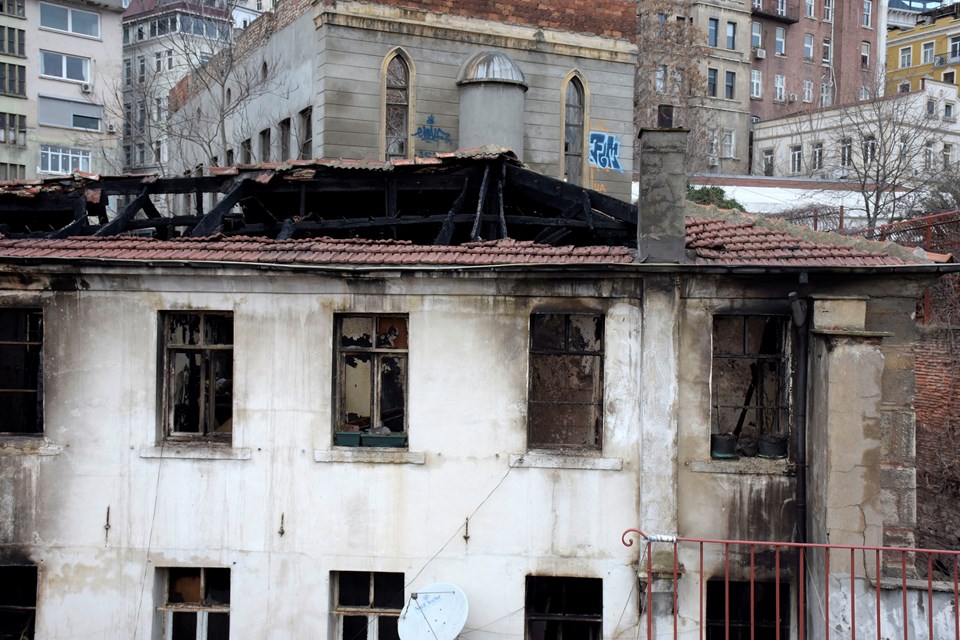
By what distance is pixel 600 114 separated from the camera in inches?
938

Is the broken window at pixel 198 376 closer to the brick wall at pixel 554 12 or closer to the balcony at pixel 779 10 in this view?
the brick wall at pixel 554 12

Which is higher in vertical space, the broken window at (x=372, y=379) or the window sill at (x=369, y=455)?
the broken window at (x=372, y=379)

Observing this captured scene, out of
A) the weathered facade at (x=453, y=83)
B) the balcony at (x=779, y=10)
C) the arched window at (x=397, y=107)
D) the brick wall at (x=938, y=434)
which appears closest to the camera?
the brick wall at (x=938, y=434)

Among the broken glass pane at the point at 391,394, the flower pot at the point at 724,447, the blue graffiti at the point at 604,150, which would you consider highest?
the blue graffiti at the point at 604,150

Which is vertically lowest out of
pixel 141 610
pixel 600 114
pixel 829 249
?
pixel 141 610

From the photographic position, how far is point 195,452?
38.6 ft

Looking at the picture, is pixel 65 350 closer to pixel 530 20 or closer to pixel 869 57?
pixel 530 20

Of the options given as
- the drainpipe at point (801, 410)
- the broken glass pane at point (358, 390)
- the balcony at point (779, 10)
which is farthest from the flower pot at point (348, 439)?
the balcony at point (779, 10)

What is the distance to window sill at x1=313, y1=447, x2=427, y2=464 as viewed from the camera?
38.1ft

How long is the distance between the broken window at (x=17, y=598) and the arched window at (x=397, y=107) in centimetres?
1245

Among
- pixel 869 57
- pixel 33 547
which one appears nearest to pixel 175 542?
pixel 33 547

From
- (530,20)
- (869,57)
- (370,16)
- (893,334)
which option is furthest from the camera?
(869,57)

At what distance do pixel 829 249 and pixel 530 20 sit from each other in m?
13.8

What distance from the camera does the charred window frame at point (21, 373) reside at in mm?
12266
